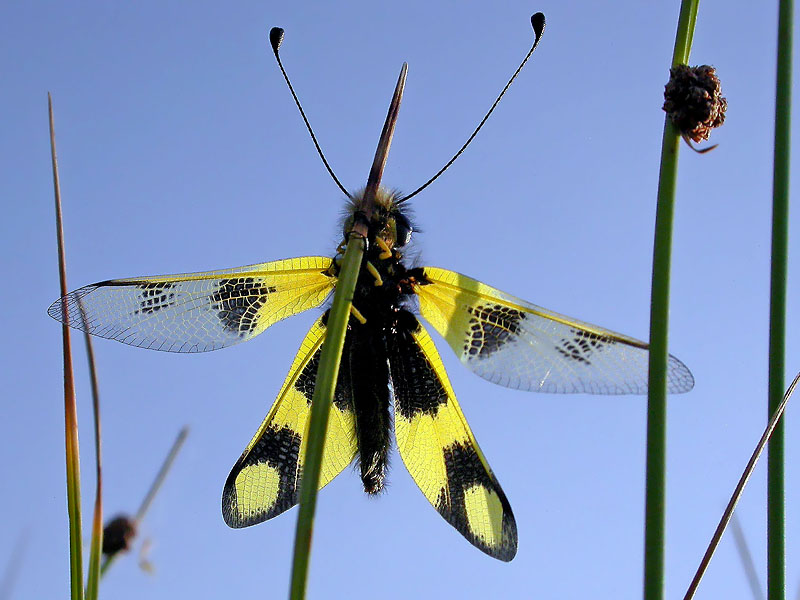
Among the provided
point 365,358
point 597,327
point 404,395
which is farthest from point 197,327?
point 597,327

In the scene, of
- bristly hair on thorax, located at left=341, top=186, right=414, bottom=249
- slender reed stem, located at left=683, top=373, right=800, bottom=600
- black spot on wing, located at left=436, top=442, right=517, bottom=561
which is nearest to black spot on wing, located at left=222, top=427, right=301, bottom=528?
black spot on wing, located at left=436, top=442, right=517, bottom=561

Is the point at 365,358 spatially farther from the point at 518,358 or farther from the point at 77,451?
the point at 77,451

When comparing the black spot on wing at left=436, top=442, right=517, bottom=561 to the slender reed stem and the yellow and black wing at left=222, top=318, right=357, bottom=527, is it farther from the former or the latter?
the slender reed stem

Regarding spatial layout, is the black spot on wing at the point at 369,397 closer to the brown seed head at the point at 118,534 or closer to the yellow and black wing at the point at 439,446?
the yellow and black wing at the point at 439,446

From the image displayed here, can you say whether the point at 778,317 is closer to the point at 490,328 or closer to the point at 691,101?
the point at 691,101

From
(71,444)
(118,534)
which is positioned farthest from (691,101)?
(118,534)

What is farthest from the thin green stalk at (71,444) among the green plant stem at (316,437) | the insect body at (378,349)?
the green plant stem at (316,437)
